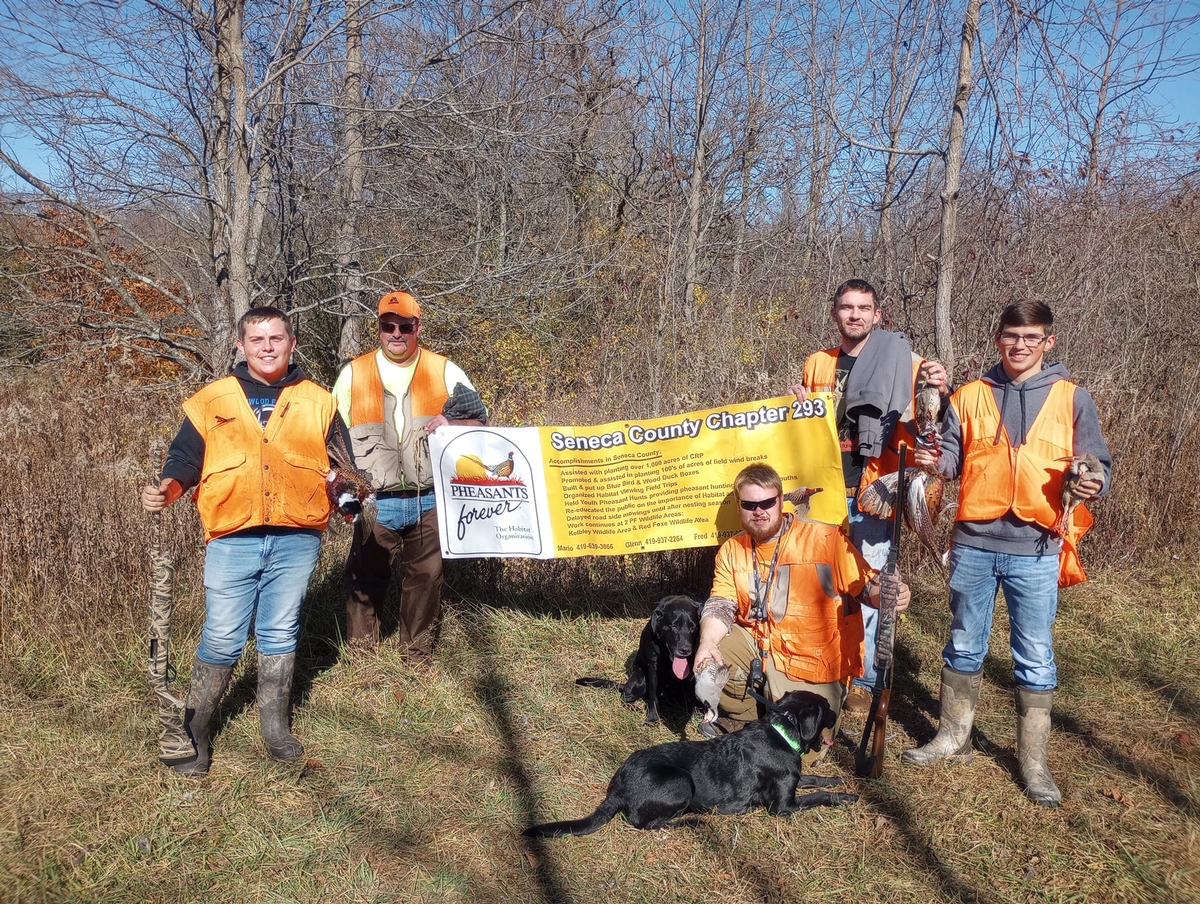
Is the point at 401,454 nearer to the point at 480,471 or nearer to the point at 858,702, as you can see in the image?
the point at 480,471

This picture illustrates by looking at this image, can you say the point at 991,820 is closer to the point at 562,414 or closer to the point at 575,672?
the point at 575,672

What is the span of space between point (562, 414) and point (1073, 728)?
14.0ft

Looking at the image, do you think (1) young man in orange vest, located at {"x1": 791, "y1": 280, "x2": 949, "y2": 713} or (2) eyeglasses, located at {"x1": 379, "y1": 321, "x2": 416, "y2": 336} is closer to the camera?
(1) young man in orange vest, located at {"x1": 791, "y1": 280, "x2": 949, "y2": 713}

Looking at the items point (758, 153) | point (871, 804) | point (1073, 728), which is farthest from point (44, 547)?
point (758, 153)

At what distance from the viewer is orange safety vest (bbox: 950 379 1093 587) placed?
139 inches

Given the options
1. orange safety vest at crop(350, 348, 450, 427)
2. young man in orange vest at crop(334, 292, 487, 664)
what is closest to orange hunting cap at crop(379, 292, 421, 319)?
young man in orange vest at crop(334, 292, 487, 664)

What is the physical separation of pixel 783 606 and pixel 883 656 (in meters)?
0.56

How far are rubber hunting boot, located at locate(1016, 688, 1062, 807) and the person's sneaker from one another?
3.00 feet

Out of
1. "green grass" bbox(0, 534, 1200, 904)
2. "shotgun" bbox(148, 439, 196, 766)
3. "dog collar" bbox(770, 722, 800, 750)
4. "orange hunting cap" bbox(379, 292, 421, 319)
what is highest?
"orange hunting cap" bbox(379, 292, 421, 319)

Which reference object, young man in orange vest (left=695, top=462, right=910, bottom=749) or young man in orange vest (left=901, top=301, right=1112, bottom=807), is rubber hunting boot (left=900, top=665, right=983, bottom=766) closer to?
young man in orange vest (left=901, top=301, right=1112, bottom=807)

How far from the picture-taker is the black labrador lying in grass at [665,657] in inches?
170

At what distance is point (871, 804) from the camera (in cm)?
370

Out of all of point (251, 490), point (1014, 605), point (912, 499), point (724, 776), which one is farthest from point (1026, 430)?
point (251, 490)

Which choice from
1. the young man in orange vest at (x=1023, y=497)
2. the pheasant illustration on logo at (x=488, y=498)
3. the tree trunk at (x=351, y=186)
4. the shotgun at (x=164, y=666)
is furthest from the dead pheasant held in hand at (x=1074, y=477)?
the tree trunk at (x=351, y=186)
